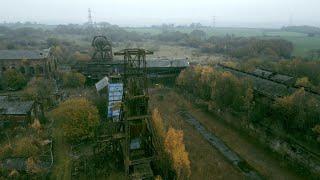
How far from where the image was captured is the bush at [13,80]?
35938mm

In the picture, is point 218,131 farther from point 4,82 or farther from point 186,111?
point 4,82

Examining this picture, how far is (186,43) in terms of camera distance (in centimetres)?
8800

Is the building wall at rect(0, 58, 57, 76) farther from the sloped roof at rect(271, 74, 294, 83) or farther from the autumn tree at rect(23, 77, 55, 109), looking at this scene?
the sloped roof at rect(271, 74, 294, 83)

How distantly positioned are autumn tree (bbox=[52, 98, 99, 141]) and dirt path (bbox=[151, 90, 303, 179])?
8.04 meters

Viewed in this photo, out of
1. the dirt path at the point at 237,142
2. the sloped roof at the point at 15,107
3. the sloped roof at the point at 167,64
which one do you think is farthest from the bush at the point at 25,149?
the sloped roof at the point at 167,64

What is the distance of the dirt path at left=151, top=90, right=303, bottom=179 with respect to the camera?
64.4 feet

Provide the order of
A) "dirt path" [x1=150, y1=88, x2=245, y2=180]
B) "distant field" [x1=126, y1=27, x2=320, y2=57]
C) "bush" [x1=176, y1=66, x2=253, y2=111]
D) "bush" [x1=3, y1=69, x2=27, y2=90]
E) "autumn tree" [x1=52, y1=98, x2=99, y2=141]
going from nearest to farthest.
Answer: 1. "dirt path" [x1=150, y1=88, x2=245, y2=180]
2. "autumn tree" [x1=52, y1=98, x2=99, y2=141]
3. "bush" [x1=176, y1=66, x2=253, y2=111]
4. "bush" [x1=3, y1=69, x2=27, y2=90]
5. "distant field" [x1=126, y1=27, x2=320, y2=57]

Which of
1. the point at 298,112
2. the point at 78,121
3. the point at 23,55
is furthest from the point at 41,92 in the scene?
the point at 298,112

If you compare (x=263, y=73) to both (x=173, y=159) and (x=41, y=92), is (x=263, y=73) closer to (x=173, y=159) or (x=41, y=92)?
(x=173, y=159)

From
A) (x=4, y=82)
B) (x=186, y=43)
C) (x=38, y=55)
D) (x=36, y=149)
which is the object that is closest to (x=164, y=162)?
(x=36, y=149)

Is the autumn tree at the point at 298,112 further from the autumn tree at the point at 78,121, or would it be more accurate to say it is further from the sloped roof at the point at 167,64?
the sloped roof at the point at 167,64

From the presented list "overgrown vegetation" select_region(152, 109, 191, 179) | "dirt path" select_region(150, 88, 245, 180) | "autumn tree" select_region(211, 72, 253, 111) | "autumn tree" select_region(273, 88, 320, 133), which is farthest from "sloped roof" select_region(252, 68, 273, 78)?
"overgrown vegetation" select_region(152, 109, 191, 179)

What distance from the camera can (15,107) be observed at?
25.4 m

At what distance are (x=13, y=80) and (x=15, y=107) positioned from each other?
39.8 feet
